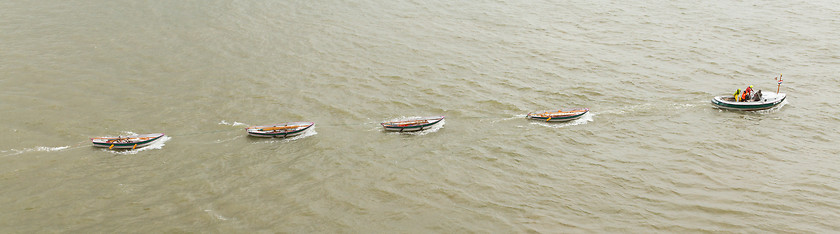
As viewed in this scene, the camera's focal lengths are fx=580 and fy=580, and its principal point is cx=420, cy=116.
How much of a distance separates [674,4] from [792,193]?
31.4m

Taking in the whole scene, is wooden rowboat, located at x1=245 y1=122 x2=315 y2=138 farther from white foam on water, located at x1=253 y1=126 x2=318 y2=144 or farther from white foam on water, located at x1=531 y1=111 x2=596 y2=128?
white foam on water, located at x1=531 y1=111 x2=596 y2=128

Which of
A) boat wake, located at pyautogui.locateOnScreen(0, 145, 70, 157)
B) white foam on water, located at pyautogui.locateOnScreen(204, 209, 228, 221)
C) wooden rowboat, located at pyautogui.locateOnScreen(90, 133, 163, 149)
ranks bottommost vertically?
white foam on water, located at pyautogui.locateOnScreen(204, 209, 228, 221)

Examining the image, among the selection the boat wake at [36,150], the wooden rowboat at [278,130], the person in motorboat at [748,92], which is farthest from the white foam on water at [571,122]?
the boat wake at [36,150]

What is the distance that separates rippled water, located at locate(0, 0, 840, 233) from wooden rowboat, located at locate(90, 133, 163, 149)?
0.38m

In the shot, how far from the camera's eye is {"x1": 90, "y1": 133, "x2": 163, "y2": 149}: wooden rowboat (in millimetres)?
27391

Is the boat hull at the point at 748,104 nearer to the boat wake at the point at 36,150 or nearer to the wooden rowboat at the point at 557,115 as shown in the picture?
the wooden rowboat at the point at 557,115

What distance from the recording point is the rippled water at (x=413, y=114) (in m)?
23.2

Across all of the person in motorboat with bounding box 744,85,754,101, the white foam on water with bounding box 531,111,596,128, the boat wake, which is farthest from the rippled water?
the person in motorboat with bounding box 744,85,754,101

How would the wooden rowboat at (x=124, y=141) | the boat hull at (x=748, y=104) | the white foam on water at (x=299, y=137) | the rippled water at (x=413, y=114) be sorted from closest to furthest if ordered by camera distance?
the rippled water at (x=413, y=114), the wooden rowboat at (x=124, y=141), the white foam on water at (x=299, y=137), the boat hull at (x=748, y=104)

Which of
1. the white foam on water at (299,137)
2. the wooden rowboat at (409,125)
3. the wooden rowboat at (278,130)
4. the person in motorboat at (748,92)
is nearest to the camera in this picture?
the wooden rowboat at (278,130)

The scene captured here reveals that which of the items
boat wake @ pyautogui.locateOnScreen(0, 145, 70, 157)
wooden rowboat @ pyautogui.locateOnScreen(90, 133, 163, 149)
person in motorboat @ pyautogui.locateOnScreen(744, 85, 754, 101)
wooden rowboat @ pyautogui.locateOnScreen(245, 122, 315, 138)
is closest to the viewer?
boat wake @ pyautogui.locateOnScreen(0, 145, 70, 157)

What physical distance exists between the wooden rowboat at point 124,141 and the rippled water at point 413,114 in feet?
1.24

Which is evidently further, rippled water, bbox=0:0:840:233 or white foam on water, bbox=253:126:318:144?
white foam on water, bbox=253:126:318:144

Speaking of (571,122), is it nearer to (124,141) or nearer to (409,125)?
(409,125)
